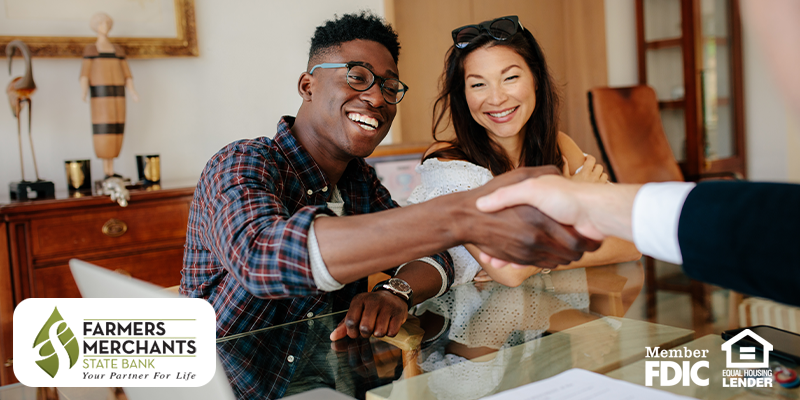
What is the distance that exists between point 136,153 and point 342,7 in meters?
1.39

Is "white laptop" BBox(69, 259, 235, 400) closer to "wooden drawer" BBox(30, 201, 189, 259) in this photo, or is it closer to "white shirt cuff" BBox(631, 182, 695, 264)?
"white shirt cuff" BBox(631, 182, 695, 264)

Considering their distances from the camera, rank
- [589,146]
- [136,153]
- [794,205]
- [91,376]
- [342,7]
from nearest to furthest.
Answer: [794,205]
[91,376]
[136,153]
[342,7]
[589,146]

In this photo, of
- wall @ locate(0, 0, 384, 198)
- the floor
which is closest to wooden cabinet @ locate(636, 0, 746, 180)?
wall @ locate(0, 0, 384, 198)

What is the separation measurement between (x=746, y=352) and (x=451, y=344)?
0.44m

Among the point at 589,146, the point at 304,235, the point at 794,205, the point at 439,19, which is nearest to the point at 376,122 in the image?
the point at 304,235

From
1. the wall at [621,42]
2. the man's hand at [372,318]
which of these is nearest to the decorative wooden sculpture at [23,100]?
the man's hand at [372,318]

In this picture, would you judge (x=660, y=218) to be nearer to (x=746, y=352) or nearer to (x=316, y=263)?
(x=746, y=352)

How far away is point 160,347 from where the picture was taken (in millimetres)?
846

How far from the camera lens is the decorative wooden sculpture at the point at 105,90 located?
2.44 m

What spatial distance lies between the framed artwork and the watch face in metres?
2.03

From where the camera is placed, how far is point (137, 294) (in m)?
0.64

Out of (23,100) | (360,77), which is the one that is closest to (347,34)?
(360,77)

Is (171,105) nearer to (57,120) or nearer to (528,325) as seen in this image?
(57,120)

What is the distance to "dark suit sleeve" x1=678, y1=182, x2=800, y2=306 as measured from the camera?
641mm
